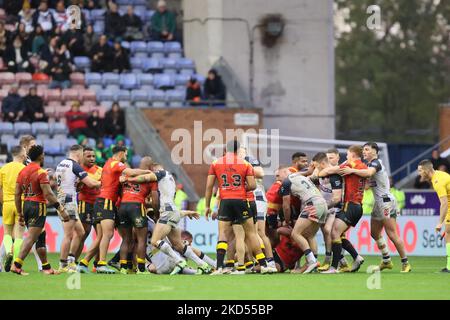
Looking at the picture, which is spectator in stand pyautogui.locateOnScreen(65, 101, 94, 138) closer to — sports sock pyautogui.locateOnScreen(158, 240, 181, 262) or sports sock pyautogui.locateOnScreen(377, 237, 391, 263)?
sports sock pyautogui.locateOnScreen(158, 240, 181, 262)

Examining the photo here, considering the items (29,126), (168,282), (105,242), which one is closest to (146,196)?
(105,242)

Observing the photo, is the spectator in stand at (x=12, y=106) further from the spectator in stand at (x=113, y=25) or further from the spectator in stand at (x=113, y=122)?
the spectator in stand at (x=113, y=25)

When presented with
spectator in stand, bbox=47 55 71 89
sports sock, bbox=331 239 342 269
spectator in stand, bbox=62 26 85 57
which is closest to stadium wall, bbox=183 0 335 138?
spectator in stand, bbox=62 26 85 57

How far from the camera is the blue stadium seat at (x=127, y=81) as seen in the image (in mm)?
37031

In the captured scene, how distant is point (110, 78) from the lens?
36.8 m

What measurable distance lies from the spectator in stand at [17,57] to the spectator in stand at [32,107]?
69.0 inches

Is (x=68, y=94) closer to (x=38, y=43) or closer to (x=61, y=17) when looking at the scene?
(x=38, y=43)

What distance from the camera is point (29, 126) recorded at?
111 feet

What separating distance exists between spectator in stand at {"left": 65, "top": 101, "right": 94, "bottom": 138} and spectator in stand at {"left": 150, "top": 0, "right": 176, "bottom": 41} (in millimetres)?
5224

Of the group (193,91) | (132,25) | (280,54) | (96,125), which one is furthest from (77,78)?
(280,54)

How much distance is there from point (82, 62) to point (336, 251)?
16868mm

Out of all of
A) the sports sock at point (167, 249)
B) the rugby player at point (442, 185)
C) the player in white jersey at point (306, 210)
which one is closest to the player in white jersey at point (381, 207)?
the rugby player at point (442, 185)

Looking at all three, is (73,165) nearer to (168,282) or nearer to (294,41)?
(168,282)

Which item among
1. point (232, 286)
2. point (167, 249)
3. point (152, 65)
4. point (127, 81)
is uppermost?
point (152, 65)
